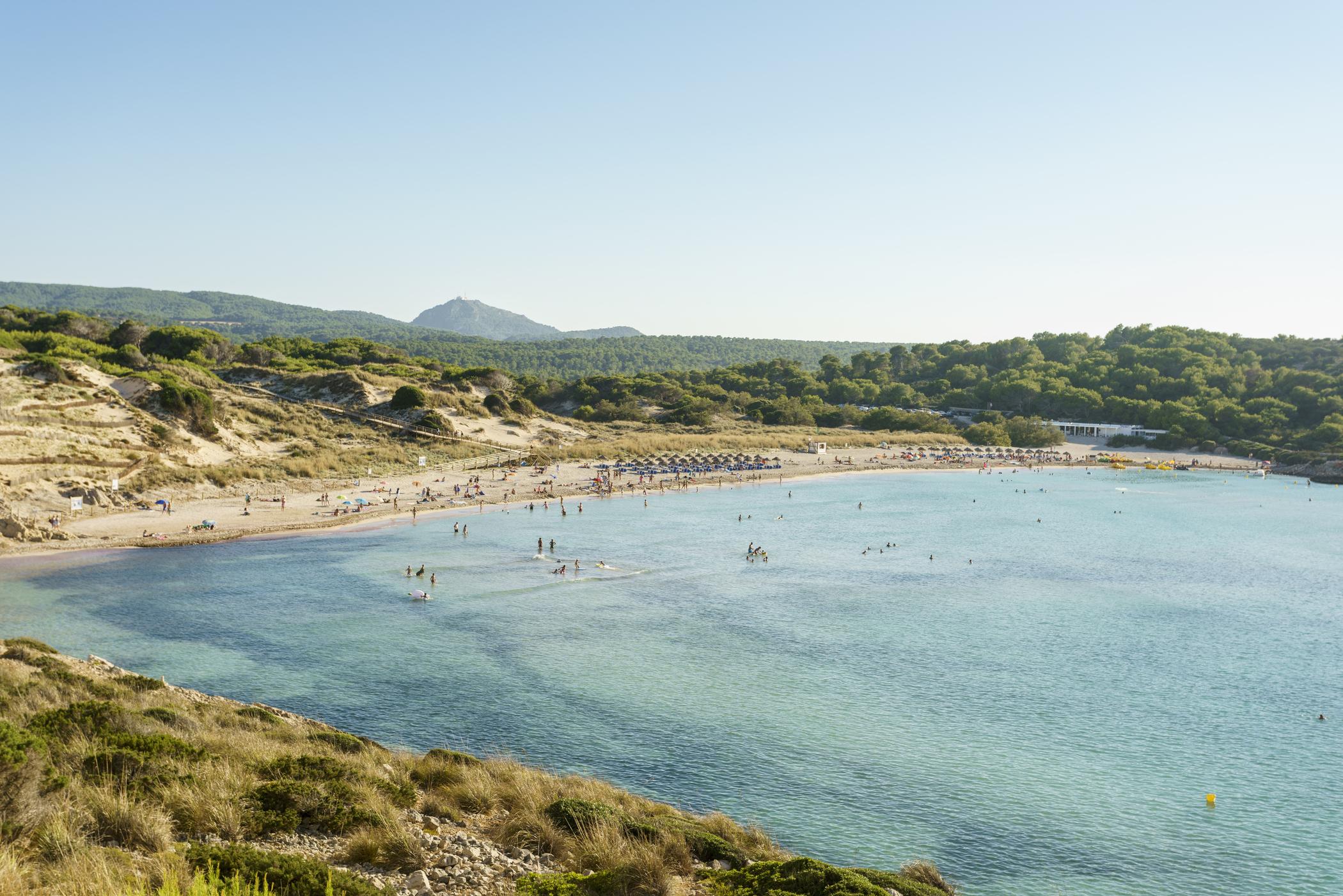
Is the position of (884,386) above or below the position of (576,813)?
above

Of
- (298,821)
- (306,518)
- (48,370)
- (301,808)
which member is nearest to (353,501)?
(306,518)

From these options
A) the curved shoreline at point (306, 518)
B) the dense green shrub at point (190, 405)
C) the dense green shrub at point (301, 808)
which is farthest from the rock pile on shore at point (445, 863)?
the dense green shrub at point (190, 405)

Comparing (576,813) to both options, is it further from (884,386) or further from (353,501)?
(884,386)

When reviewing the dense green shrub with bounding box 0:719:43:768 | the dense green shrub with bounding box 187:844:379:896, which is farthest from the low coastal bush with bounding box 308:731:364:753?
the dense green shrub with bounding box 187:844:379:896

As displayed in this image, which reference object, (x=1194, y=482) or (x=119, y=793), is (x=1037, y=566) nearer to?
(x=119, y=793)

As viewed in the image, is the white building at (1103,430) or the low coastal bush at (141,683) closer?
the low coastal bush at (141,683)

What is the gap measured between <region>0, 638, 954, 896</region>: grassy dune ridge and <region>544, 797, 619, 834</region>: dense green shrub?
42mm

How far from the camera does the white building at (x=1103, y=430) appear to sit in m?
116

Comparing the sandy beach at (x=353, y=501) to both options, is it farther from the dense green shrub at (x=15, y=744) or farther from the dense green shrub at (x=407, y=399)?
the dense green shrub at (x=15, y=744)

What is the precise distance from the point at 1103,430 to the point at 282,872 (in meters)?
128

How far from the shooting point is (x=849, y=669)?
29688 millimetres

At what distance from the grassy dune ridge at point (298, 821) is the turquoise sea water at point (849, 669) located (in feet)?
12.4

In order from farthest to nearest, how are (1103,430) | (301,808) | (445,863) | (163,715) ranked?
(1103,430), (163,715), (301,808), (445,863)

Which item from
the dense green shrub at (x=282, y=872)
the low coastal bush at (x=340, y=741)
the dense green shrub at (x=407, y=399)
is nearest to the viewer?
the dense green shrub at (x=282, y=872)
